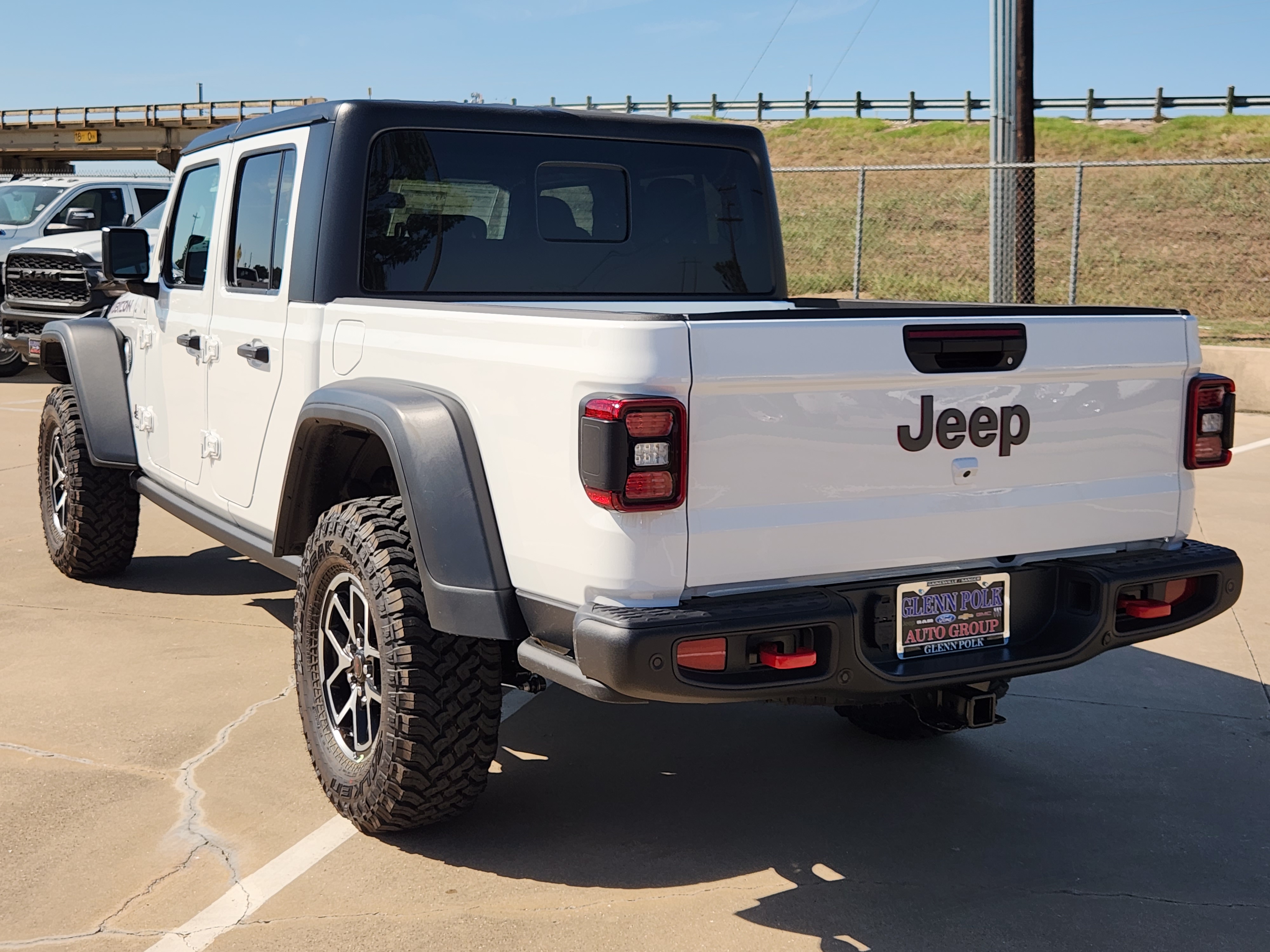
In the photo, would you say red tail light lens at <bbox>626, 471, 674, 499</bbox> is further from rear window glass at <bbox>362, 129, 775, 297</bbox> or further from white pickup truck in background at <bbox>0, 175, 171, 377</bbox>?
white pickup truck in background at <bbox>0, 175, 171, 377</bbox>

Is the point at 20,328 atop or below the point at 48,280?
below

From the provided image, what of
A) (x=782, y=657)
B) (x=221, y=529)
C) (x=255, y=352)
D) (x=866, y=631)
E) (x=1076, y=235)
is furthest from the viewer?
(x=1076, y=235)

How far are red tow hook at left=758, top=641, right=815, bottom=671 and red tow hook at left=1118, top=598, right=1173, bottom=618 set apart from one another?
3.31 ft

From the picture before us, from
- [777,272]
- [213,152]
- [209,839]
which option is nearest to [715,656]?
[209,839]

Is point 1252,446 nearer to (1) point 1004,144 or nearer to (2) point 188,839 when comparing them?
(1) point 1004,144

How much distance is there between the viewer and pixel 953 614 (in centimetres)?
322

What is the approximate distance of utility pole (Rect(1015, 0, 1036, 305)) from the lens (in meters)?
Answer: 12.8

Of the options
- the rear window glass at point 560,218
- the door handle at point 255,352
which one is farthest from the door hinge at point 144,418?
the rear window glass at point 560,218

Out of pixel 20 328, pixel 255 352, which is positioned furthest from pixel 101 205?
pixel 255 352

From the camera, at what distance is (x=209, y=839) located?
3557mm

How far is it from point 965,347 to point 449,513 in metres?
1.31

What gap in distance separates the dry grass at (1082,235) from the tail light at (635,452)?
52.0ft

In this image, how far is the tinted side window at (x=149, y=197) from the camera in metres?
15.5

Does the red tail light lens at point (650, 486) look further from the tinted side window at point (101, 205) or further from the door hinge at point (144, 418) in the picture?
the tinted side window at point (101, 205)
